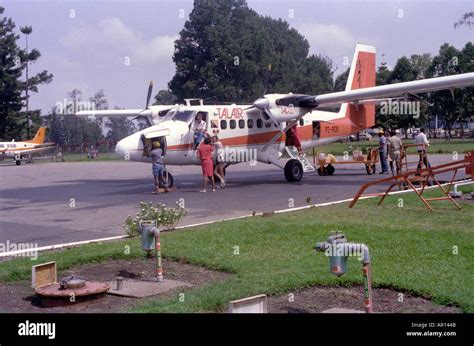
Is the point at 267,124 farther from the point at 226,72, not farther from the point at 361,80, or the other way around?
the point at 226,72

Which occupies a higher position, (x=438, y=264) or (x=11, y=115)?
(x=11, y=115)

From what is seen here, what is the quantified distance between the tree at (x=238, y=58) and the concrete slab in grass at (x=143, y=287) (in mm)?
18294

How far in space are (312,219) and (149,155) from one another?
30.7 ft

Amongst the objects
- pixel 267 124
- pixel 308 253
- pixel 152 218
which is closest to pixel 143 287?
pixel 308 253

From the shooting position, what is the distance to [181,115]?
22531mm

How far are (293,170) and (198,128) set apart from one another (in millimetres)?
4149

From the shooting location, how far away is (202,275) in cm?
925

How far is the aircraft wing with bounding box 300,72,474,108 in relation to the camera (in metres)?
20.2

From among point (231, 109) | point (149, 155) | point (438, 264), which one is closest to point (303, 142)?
point (231, 109)

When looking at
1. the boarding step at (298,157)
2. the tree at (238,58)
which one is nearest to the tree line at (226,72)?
the tree at (238,58)

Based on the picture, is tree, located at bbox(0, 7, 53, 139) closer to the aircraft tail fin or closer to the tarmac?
the tarmac

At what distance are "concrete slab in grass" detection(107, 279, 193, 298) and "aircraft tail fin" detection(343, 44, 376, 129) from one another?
1981 cm

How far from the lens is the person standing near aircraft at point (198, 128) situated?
21953 millimetres
